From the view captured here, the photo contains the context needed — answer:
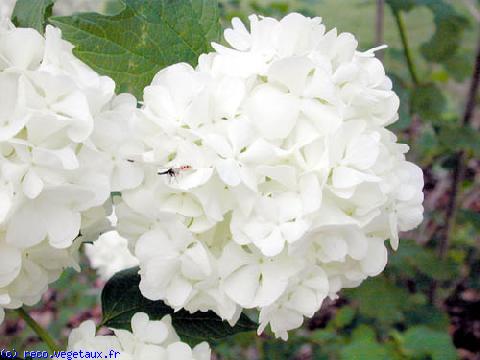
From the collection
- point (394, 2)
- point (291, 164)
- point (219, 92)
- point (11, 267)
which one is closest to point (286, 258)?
point (291, 164)

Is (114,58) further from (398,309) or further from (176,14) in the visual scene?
(398,309)

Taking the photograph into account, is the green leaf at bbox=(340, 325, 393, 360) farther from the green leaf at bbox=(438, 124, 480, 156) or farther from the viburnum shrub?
the green leaf at bbox=(438, 124, 480, 156)

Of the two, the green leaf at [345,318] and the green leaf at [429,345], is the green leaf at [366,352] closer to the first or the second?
the green leaf at [429,345]

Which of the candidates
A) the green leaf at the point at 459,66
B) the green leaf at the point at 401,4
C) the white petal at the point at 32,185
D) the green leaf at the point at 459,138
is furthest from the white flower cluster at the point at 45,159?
the green leaf at the point at 459,66

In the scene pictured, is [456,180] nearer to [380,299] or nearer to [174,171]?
[380,299]

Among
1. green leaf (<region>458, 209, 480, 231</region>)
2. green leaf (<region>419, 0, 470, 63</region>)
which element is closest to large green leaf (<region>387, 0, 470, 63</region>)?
green leaf (<region>419, 0, 470, 63</region>)

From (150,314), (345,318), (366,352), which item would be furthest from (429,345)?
(345,318)

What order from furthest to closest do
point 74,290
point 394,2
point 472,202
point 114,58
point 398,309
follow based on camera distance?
point 74,290, point 472,202, point 398,309, point 394,2, point 114,58
